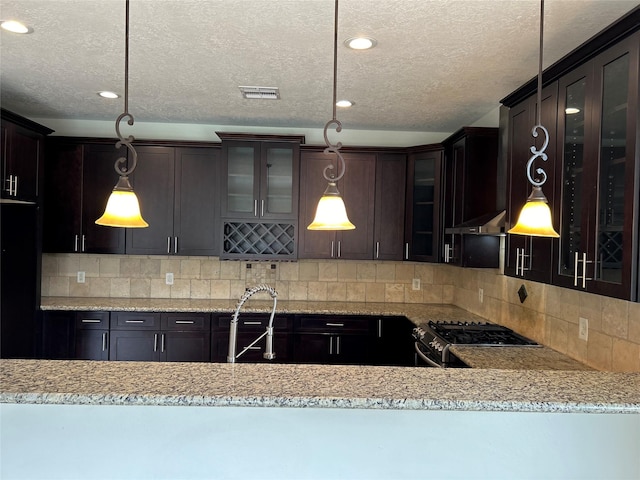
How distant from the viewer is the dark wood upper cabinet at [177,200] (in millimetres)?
4402

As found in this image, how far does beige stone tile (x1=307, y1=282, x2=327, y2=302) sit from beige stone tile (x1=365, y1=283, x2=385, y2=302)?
426 millimetres

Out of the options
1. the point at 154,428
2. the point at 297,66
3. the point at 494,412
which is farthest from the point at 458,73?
the point at 154,428

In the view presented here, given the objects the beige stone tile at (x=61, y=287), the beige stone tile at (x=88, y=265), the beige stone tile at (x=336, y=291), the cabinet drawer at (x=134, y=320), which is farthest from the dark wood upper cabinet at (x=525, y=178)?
the beige stone tile at (x=61, y=287)

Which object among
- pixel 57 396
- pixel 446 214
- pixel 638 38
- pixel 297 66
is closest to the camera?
pixel 57 396

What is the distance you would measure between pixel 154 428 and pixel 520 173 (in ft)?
7.58

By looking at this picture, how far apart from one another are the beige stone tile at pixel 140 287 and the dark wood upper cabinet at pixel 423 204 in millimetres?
2535

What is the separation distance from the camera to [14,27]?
2.43 meters

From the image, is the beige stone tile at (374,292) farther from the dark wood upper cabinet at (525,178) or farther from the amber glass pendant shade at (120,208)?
the amber glass pendant shade at (120,208)

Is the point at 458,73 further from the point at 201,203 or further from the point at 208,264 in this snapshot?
the point at 208,264

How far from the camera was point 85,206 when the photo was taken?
4.38 meters

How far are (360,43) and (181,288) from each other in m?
3.10

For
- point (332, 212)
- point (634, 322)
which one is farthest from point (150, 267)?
point (634, 322)

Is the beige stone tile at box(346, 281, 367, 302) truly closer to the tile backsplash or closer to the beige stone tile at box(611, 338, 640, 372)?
the tile backsplash

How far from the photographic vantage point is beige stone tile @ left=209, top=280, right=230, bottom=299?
4.72 metres
